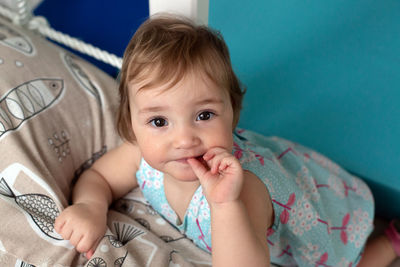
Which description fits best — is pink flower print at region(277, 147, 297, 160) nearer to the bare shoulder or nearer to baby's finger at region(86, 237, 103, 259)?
the bare shoulder

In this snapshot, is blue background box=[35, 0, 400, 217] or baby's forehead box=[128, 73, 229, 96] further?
blue background box=[35, 0, 400, 217]

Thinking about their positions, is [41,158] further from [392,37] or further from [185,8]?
[392,37]

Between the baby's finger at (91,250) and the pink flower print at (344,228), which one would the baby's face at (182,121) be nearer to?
the baby's finger at (91,250)

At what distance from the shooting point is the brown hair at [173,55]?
0.59m

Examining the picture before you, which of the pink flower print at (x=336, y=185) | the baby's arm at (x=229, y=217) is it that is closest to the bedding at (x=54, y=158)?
the baby's arm at (x=229, y=217)

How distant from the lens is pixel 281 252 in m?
0.84

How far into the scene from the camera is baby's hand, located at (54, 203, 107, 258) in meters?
0.65

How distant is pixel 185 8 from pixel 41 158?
0.37m

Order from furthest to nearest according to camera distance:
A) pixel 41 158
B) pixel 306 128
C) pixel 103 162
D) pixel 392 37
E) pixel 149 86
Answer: pixel 306 128 < pixel 392 37 < pixel 103 162 < pixel 41 158 < pixel 149 86

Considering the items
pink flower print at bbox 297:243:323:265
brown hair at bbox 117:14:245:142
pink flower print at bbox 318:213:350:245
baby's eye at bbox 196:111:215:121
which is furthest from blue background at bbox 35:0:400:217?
baby's eye at bbox 196:111:215:121

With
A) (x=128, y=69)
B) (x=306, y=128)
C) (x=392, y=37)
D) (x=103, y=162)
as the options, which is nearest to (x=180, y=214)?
(x=103, y=162)

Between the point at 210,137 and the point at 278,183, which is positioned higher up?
the point at 210,137

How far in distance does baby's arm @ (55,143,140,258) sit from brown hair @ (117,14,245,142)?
0.19 meters

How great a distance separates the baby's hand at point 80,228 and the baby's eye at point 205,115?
26cm
